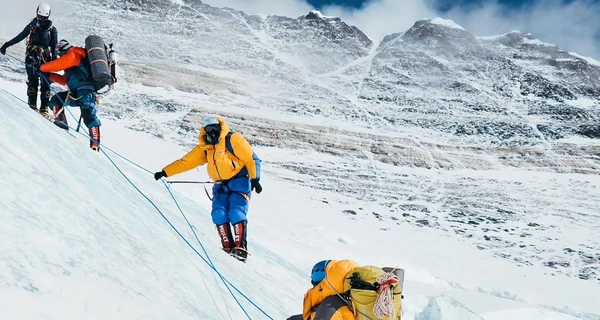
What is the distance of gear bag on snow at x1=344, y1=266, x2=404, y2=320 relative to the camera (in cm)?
370

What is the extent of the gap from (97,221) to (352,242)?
18.8 m

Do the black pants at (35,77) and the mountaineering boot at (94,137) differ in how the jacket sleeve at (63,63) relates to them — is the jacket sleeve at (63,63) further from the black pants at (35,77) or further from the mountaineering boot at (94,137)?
the mountaineering boot at (94,137)

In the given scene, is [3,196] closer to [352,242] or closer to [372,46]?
[352,242]

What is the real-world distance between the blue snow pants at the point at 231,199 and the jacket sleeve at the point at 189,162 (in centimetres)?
44

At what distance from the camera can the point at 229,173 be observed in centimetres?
706

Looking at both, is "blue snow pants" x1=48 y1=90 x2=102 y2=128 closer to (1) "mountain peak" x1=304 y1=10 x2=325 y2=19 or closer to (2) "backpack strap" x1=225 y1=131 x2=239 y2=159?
(2) "backpack strap" x1=225 y1=131 x2=239 y2=159

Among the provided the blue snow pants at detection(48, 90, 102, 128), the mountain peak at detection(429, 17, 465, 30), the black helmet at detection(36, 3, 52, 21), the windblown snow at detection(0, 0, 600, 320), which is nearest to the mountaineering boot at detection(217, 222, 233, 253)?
the windblown snow at detection(0, 0, 600, 320)

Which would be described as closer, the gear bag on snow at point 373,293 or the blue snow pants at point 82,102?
the gear bag on snow at point 373,293

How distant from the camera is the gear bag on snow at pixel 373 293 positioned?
3.70 metres

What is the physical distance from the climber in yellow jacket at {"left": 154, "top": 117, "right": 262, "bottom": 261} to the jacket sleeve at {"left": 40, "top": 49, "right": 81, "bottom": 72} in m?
2.44

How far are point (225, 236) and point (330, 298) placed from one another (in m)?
3.50

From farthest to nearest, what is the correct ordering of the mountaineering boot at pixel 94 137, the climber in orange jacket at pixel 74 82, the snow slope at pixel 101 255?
1. the mountaineering boot at pixel 94 137
2. the climber in orange jacket at pixel 74 82
3. the snow slope at pixel 101 255

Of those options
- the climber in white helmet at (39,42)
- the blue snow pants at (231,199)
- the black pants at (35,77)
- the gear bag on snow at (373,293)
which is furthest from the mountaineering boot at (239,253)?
the climber in white helmet at (39,42)

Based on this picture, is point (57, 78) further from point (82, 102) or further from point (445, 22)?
point (445, 22)
